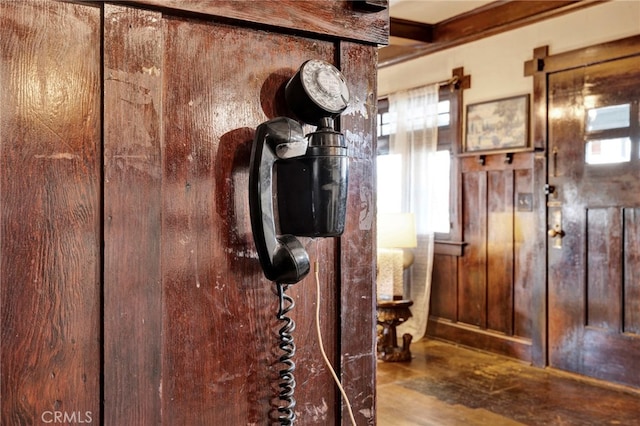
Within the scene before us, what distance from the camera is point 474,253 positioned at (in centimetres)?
450

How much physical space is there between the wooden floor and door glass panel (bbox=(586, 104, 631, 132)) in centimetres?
159

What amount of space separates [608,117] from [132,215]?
3.43 metres

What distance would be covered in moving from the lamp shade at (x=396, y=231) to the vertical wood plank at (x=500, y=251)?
0.67m

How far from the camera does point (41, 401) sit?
2.66 feet

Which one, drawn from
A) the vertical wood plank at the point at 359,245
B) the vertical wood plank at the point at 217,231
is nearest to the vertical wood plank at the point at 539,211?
the vertical wood plank at the point at 359,245

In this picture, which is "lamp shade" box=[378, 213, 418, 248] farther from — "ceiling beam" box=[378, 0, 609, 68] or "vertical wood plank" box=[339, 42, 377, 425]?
"vertical wood plank" box=[339, 42, 377, 425]

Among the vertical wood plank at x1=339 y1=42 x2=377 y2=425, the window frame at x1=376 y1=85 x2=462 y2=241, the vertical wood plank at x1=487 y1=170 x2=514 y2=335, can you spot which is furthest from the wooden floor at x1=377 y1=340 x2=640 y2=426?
the vertical wood plank at x1=339 y1=42 x2=377 y2=425

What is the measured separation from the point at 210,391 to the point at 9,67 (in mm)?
573

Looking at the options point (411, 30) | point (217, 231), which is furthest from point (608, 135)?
point (217, 231)

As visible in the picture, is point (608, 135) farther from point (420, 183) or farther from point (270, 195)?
point (270, 195)

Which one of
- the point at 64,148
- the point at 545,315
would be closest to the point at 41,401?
the point at 64,148

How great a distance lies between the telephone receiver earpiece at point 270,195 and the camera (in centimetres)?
92

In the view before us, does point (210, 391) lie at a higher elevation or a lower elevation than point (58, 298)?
lower

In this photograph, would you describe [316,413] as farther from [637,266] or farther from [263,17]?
[637,266]
